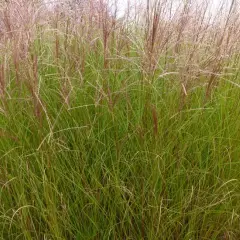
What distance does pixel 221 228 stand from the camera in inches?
82.0

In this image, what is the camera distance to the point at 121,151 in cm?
211

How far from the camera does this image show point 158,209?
2.04 meters

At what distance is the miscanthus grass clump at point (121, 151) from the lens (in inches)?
78.8

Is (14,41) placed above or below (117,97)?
above

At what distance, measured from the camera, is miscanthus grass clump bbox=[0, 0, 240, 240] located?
78.8 inches

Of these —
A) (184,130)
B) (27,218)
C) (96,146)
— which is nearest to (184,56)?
(184,130)

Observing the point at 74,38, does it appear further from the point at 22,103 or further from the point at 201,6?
the point at 201,6

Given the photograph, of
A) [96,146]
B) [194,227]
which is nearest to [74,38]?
[96,146]

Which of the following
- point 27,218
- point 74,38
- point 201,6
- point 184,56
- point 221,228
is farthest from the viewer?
point 201,6

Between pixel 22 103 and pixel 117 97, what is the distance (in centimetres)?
43

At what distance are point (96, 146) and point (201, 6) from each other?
1150 mm

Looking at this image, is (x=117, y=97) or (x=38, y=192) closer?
(x=38, y=192)

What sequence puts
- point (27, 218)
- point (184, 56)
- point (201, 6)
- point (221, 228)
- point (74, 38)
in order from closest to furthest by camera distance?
point (27, 218)
point (221, 228)
point (184, 56)
point (74, 38)
point (201, 6)

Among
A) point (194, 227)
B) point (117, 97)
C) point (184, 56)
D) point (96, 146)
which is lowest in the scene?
point (194, 227)
